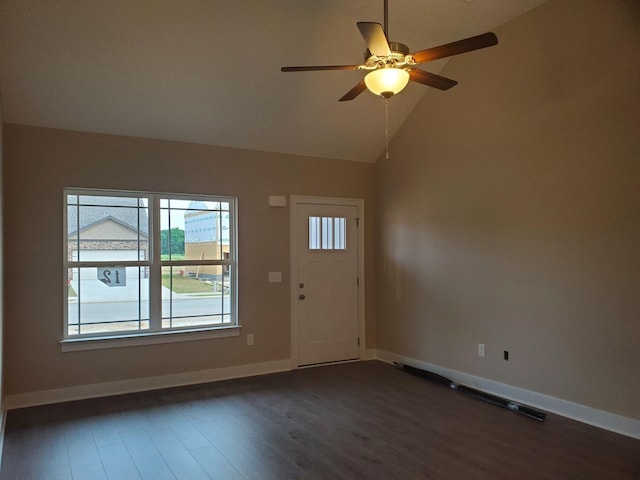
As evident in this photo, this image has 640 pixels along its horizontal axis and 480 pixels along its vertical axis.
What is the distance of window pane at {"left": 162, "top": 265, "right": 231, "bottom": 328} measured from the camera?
4.88 m

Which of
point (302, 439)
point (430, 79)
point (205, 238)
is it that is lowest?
point (302, 439)

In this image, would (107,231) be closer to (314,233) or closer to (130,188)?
(130,188)

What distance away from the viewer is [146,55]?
12.6ft

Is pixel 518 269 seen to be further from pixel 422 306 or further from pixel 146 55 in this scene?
pixel 146 55

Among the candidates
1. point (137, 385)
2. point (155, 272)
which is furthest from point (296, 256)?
point (137, 385)

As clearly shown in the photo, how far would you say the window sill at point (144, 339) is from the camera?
435 cm

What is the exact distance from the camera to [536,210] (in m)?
4.07

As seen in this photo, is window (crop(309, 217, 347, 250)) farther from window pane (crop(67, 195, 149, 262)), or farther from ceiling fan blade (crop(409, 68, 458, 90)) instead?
ceiling fan blade (crop(409, 68, 458, 90))

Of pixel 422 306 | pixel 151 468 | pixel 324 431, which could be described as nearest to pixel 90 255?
pixel 151 468

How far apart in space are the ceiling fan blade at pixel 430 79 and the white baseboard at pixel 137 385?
359 cm

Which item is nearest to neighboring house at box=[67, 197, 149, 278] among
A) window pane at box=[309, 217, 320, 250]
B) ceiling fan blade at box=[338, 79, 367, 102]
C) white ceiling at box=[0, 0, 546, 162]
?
white ceiling at box=[0, 0, 546, 162]

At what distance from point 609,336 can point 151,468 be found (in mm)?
3408

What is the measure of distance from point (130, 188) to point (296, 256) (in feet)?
6.51

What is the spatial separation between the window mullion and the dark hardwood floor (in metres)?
0.74
